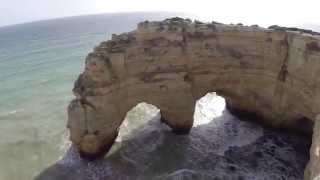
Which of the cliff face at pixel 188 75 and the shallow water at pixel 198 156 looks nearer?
the shallow water at pixel 198 156

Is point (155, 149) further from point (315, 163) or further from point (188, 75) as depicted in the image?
point (315, 163)

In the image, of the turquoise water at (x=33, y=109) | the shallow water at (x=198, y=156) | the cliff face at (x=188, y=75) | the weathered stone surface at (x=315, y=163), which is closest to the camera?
the weathered stone surface at (x=315, y=163)

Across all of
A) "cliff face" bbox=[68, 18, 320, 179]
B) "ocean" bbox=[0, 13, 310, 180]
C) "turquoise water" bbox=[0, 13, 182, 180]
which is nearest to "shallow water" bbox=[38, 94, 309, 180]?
"ocean" bbox=[0, 13, 310, 180]

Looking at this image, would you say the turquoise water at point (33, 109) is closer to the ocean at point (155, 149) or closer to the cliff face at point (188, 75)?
the ocean at point (155, 149)

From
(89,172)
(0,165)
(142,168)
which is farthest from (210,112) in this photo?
(0,165)

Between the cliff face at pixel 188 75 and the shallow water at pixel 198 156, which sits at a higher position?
the cliff face at pixel 188 75

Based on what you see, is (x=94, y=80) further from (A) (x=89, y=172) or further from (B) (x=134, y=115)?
(B) (x=134, y=115)

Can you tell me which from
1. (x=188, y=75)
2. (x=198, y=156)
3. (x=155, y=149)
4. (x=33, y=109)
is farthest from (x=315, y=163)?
(x=33, y=109)

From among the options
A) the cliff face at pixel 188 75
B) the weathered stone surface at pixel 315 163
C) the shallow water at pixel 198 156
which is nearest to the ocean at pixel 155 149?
the shallow water at pixel 198 156

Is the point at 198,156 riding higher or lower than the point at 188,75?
lower
